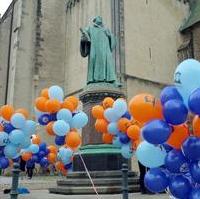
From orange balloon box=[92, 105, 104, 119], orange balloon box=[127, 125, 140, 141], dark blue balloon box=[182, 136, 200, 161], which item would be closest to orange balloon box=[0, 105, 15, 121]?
orange balloon box=[92, 105, 104, 119]

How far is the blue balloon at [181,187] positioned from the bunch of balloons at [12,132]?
5510 millimetres

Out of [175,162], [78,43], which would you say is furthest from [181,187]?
[78,43]

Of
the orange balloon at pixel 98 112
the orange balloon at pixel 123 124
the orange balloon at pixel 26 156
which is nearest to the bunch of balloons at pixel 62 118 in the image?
the orange balloon at pixel 98 112

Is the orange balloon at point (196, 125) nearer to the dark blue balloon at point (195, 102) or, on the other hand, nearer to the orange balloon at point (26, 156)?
the dark blue balloon at point (195, 102)

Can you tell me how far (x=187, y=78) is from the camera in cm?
374

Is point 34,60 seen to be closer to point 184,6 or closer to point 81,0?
point 81,0

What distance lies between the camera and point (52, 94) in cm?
891

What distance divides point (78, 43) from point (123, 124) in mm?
15601

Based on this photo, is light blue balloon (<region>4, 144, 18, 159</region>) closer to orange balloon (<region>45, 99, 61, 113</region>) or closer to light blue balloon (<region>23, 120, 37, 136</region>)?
light blue balloon (<region>23, 120, 37, 136</region>)

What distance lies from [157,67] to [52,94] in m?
13.9

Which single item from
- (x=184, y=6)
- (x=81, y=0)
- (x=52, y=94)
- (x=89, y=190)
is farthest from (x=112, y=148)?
→ (x=184, y=6)

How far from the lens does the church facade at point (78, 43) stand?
804 inches

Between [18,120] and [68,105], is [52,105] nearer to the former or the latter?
[68,105]

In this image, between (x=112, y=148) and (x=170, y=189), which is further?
(x=112, y=148)
